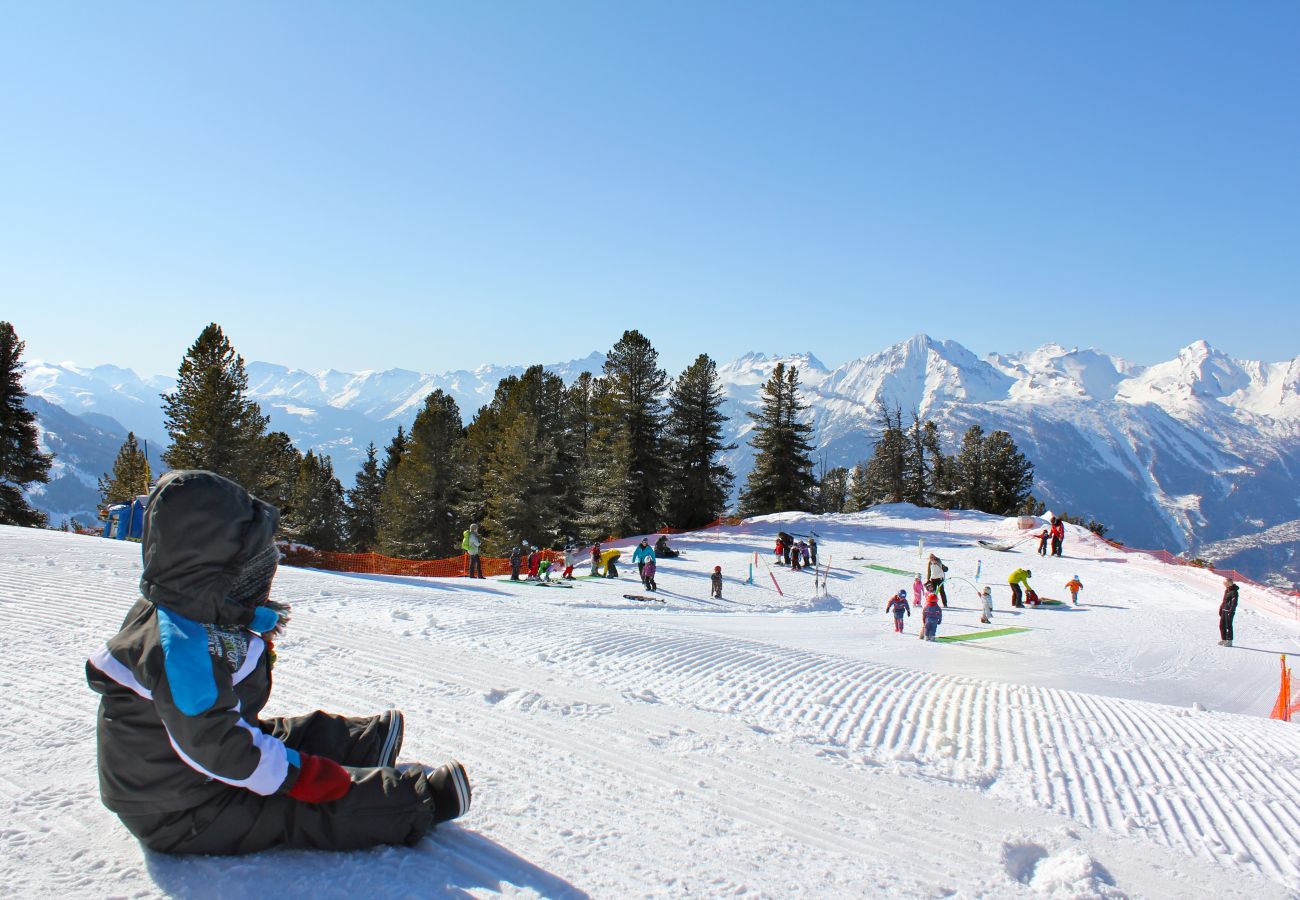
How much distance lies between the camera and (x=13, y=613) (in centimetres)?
693

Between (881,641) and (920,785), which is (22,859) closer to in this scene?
(920,785)

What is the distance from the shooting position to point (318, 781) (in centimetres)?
271

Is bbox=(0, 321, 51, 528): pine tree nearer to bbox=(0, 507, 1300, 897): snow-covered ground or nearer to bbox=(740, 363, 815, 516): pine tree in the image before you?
bbox=(0, 507, 1300, 897): snow-covered ground

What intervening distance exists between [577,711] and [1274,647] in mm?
19206

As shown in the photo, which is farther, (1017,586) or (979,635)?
(1017,586)

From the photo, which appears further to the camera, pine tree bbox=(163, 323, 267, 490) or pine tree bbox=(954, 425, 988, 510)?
pine tree bbox=(954, 425, 988, 510)

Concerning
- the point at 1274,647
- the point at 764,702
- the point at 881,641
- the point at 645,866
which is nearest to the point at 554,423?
the point at 881,641

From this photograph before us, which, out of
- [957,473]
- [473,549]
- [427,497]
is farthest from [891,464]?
[473,549]

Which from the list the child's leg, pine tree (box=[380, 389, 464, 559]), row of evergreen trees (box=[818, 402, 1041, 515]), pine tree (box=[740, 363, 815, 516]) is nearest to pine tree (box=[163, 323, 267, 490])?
pine tree (box=[380, 389, 464, 559])

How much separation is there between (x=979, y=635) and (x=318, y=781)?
16880 millimetres

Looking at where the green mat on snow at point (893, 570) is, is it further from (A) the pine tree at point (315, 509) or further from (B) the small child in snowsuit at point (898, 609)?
(A) the pine tree at point (315, 509)

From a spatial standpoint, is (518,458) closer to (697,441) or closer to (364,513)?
(697,441)

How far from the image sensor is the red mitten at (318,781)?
2682 mm

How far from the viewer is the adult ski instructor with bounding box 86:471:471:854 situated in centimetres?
245
